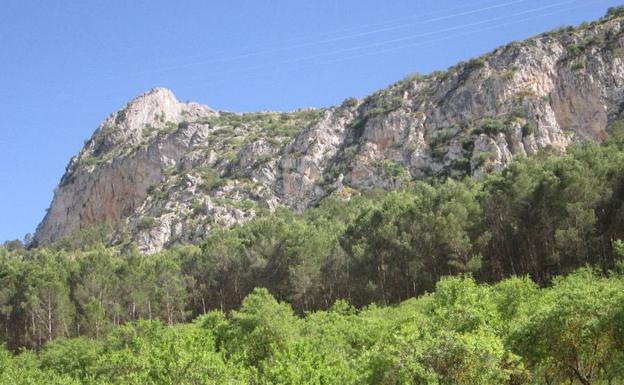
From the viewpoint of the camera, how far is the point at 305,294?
3524 inches

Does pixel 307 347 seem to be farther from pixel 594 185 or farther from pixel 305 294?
pixel 305 294

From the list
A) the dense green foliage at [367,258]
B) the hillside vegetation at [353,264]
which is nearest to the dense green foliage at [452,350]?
the hillside vegetation at [353,264]

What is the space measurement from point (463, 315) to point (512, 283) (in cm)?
1421

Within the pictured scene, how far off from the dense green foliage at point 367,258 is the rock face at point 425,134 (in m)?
44.1

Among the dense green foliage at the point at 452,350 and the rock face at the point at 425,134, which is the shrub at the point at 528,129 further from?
the dense green foliage at the point at 452,350

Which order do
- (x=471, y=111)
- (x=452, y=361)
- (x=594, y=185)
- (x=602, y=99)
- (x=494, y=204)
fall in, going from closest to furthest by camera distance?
1. (x=452, y=361)
2. (x=594, y=185)
3. (x=494, y=204)
4. (x=602, y=99)
5. (x=471, y=111)

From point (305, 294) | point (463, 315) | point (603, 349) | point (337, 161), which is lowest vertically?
point (603, 349)

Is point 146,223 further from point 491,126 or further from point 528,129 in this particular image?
point 528,129

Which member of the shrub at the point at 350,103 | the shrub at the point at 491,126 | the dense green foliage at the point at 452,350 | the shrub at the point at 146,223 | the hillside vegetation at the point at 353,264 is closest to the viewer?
the dense green foliage at the point at 452,350

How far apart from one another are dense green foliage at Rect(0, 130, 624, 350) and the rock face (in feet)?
145

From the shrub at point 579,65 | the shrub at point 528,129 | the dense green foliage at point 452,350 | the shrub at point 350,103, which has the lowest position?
the dense green foliage at point 452,350

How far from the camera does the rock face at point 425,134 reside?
132m

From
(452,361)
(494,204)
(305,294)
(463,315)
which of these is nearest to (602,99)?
(494,204)

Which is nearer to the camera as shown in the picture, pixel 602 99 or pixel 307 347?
pixel 307 347
